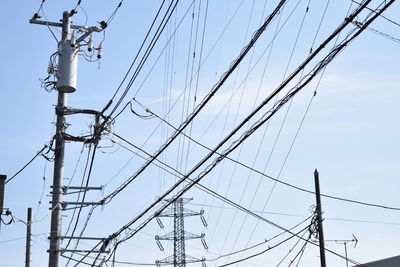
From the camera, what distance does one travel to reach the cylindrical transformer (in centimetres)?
2169

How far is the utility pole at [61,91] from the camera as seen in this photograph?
68.0ft

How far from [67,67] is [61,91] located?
29.2 inches

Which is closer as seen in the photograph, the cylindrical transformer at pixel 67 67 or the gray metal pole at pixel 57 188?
the gray metal pole at pixel 57 188

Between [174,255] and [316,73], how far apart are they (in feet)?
141

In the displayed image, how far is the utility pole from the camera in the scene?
20719 mm

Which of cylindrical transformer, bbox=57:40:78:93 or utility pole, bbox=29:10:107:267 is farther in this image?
cylindrical transformer, bbox=57:40:78:93

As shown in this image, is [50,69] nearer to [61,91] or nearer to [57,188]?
[61,91]

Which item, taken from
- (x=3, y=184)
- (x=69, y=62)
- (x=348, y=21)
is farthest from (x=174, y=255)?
(x=348, y=21)

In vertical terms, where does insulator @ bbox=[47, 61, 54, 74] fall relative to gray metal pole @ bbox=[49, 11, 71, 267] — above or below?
above

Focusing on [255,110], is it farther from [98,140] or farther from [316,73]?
[98,140]

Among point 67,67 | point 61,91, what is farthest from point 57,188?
point 67,67

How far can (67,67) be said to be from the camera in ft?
71.7

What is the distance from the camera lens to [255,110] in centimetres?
1280

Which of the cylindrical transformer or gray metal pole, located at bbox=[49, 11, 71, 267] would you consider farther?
the cylindrical transformer
